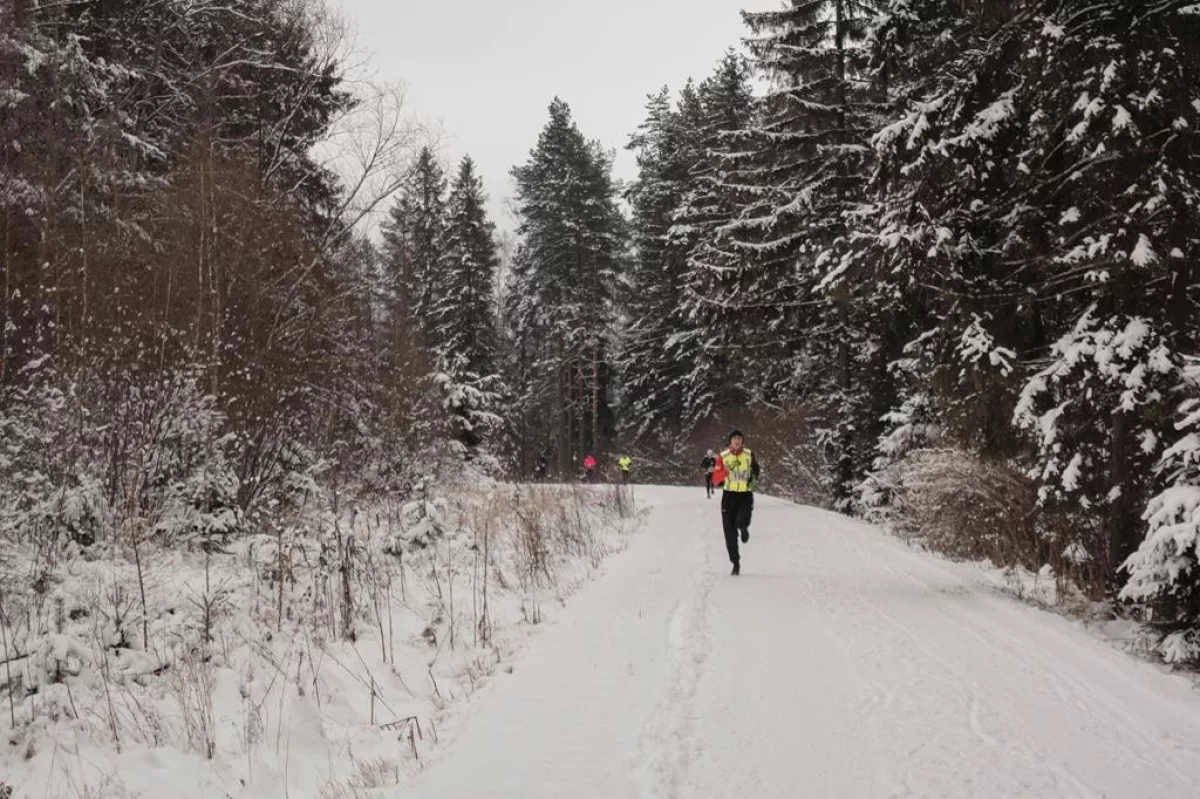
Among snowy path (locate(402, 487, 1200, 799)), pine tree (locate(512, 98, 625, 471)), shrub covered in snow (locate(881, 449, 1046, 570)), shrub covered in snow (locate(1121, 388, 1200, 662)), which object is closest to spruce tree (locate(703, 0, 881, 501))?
shrub covered in snow (locate(881, 449, 1046, 570))

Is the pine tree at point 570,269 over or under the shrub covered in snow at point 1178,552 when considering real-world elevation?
over

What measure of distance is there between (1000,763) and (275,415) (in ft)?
27.6

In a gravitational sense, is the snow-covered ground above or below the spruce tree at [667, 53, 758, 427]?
below

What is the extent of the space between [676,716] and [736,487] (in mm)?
5778

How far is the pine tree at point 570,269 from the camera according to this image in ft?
132

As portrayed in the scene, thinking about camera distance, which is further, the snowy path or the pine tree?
the pine tree

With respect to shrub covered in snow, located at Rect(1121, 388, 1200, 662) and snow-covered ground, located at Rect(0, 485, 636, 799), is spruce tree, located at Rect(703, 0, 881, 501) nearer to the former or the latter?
shrub covered in snow, located at Rect(1121, 388, 1200, 662)

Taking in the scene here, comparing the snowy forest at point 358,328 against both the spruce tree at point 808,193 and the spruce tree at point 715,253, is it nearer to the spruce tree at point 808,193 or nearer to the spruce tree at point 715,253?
the spruce tree at point 808,193

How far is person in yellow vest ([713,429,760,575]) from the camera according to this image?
33.4 feet

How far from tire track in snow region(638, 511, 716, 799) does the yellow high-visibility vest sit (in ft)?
9.26

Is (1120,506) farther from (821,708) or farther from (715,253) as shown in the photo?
(715,253)

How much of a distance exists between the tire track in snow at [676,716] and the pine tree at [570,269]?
32.7 metres

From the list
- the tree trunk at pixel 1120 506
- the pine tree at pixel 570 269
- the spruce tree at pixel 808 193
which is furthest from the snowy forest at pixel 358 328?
the pine tree at pixel 570 269

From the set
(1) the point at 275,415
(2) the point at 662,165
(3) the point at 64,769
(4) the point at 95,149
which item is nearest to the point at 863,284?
(1) the point at 275,415
